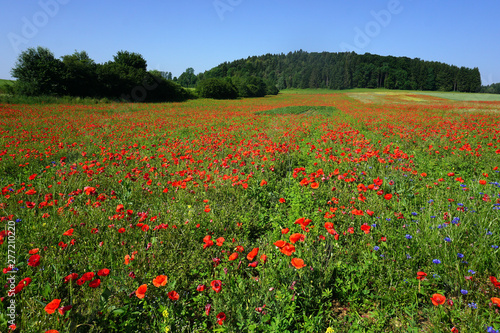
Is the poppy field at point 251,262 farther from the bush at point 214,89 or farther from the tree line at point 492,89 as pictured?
the tree line at point 492,89

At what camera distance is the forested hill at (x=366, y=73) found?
99750 mm

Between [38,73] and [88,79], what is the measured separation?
19.5 feet

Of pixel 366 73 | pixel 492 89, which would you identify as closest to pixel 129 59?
pixel 366 73

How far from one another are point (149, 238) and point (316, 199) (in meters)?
2.67

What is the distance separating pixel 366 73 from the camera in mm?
115438

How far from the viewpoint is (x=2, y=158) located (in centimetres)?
586

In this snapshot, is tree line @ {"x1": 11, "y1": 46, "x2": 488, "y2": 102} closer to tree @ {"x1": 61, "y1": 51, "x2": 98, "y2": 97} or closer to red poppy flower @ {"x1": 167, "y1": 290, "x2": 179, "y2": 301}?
tree @ {"x1": 61, "y1": 51, "x2": 98, "y2": 97}

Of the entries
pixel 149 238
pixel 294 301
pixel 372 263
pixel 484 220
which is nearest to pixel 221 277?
pixel 294 301

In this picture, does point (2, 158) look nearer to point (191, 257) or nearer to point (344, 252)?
point (191, 257)

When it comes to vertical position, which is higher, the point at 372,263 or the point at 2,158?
the point at 2,158

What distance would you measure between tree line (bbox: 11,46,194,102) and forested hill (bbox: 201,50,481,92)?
60.2m

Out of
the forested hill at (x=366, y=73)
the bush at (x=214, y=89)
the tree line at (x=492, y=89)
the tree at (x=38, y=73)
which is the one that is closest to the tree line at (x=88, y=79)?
the tree at (x=38, y=73)

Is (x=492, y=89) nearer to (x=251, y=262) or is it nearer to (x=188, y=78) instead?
(x=188, y=78)

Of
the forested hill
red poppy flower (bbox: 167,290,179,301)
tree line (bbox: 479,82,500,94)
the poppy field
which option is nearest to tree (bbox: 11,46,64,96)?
the poppy field
